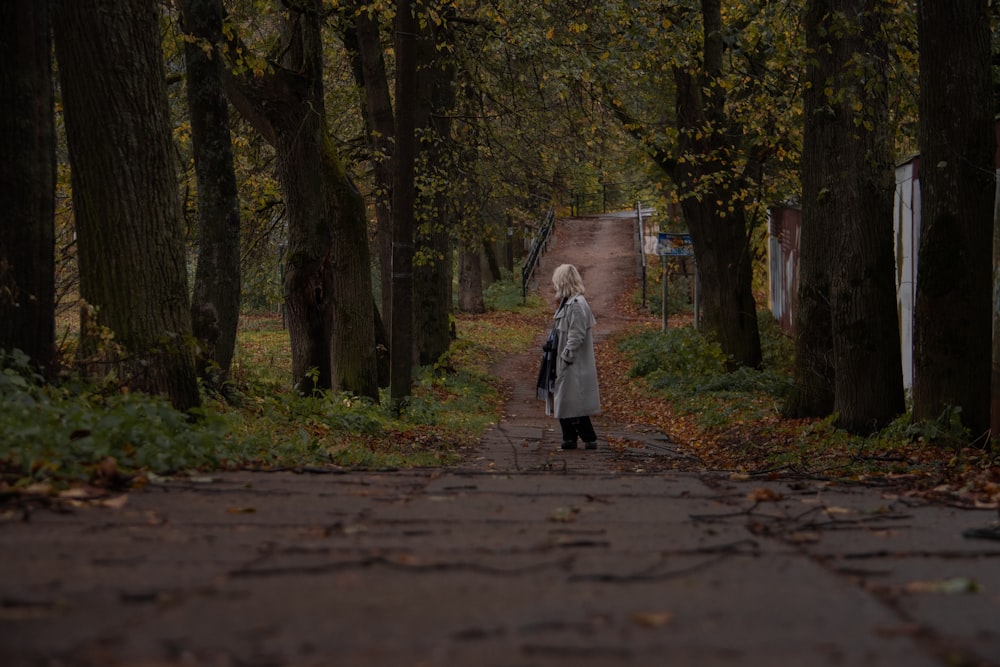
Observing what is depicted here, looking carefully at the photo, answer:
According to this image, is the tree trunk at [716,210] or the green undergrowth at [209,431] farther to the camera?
the tree trunk at [716,210]

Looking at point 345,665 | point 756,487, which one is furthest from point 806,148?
point 345,665

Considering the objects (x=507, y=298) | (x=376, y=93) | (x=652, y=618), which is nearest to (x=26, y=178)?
(x=652, y=618)

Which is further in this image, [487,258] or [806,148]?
[487,258]

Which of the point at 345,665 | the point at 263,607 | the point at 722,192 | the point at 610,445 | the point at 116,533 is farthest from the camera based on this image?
the point at 722,192

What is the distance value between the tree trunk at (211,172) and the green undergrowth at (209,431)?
0.95 m

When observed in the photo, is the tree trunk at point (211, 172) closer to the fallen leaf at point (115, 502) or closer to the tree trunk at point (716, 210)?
the fallen leaf at point (115, 502)

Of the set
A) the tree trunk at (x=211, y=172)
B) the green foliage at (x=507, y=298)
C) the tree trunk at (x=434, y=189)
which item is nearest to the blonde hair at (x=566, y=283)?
the tree trunk at (x=211, y=172)

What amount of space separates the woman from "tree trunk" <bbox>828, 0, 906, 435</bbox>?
8.33 ft

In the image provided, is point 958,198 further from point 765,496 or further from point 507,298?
point 507,298

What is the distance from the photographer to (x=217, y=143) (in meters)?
11.2

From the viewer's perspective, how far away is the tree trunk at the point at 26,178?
7348 millimetres

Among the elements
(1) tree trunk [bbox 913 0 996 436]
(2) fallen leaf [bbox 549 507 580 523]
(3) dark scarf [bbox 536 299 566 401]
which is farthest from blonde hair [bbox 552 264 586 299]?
(2) fallen leaf [bbox 549 507 580 523]

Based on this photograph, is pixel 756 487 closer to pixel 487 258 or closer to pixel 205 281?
pixel 205 281

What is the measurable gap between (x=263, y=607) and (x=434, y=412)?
39.2 feet
